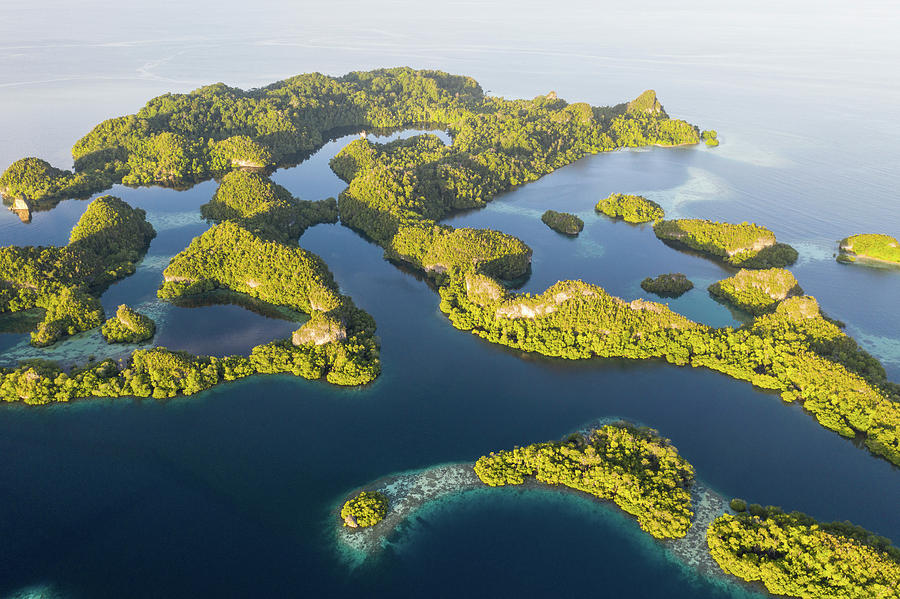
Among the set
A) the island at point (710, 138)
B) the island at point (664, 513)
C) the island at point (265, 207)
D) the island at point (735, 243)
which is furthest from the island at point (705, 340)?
the island at point (710, 138)

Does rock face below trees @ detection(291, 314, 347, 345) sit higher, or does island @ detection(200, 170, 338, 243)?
island @ detection(200, 170, 338, 243)

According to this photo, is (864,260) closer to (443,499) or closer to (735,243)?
(735,243)

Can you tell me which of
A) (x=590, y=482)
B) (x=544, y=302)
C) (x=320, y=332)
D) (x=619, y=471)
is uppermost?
(x=544, y=302)

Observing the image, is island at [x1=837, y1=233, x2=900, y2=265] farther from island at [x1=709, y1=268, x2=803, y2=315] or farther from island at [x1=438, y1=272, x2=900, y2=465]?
island at [x1=438, y1=272, x2=900, y2=465]

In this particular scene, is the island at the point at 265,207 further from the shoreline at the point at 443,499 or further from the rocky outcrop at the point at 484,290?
the shoreline at the point at 443,499

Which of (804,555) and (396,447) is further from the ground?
(804,555)

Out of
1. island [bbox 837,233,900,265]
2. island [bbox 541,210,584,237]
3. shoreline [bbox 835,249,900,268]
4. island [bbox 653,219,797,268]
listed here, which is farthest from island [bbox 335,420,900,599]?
island [bbox 837,233,900,265]

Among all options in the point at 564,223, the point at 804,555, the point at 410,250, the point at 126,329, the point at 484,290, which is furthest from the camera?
the point at 564,223

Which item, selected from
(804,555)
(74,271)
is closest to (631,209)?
(804,555)
